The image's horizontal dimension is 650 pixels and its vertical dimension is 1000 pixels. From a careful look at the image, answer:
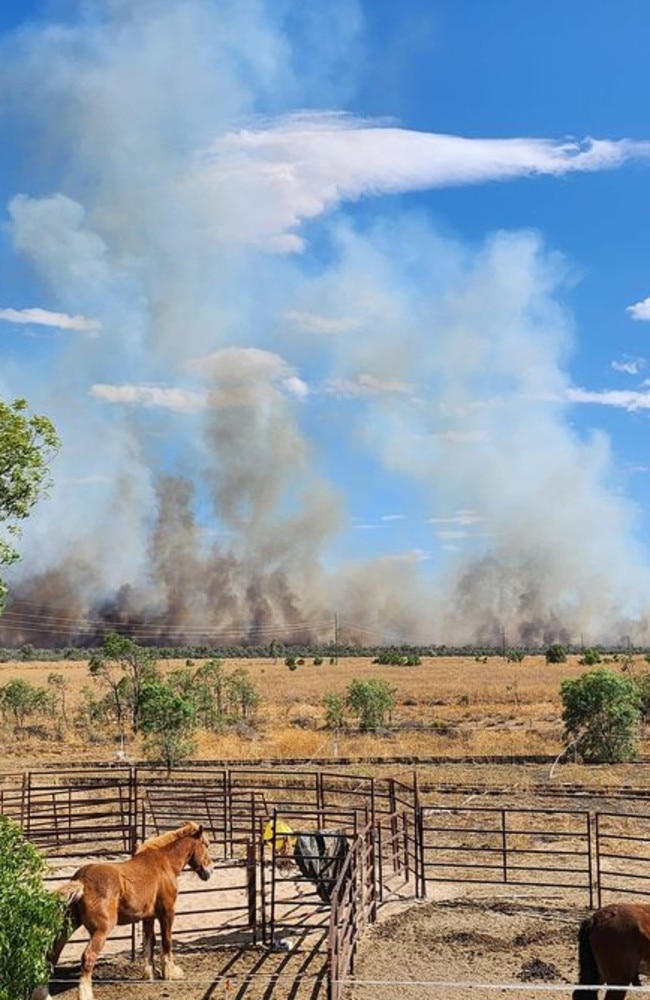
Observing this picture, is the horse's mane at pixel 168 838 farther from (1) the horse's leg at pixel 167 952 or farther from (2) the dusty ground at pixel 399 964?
(2) the dusty ground at pixel 399 964

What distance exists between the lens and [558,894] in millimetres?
13164

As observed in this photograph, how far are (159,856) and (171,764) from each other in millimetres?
17786

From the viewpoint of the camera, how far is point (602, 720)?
93.0ft

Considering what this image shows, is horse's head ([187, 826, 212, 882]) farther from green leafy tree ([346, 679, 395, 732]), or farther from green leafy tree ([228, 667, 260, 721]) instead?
green leafy tree ([228, 667, 260, 721])

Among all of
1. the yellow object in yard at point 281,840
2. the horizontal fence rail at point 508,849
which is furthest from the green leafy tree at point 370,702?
the yellow object in yard at point 281,840

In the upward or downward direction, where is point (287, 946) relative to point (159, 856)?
downward

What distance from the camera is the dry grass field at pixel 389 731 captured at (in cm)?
3084

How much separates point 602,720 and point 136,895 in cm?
2125

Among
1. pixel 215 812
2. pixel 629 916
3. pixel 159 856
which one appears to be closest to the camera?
pixel 629 916

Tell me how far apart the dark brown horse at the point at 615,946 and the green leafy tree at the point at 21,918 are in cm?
426

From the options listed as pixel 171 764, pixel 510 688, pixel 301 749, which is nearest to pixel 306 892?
pixel 171 764

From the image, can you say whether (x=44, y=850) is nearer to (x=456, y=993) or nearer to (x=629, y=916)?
(x=456, y=993)

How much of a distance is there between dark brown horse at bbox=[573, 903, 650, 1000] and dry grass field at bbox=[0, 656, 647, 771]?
19.7 m

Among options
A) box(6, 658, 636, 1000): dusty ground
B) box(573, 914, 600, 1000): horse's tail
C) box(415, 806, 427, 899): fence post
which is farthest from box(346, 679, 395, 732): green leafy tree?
box(573, 914, 600, 1000): horse's tail
